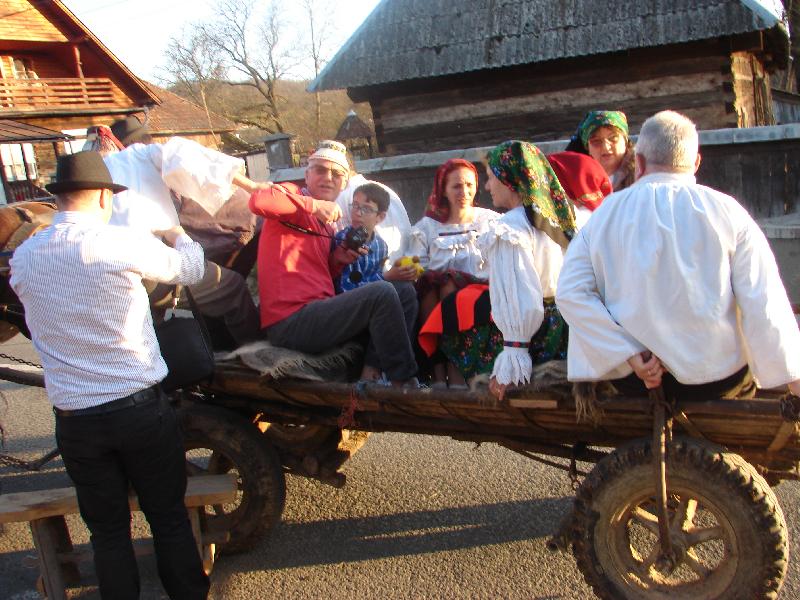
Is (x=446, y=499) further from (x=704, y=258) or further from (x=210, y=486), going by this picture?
(x=704, y=258)

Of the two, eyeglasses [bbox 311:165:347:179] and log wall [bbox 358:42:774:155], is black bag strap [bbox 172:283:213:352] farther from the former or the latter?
log wall [bbox 358:42:774:155]

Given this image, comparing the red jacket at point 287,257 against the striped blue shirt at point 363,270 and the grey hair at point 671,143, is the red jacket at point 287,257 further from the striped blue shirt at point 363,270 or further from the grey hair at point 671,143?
the grey hair at point 671,143

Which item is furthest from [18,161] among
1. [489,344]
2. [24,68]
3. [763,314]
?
[763,314]

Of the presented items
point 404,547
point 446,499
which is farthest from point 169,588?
point 446,499

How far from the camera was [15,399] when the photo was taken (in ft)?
20.2

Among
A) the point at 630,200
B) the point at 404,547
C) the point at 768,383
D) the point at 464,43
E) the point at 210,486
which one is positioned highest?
the point at 464,43

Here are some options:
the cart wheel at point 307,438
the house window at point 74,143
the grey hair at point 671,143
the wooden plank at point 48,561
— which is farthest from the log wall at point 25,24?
the grey hair at point 671,143

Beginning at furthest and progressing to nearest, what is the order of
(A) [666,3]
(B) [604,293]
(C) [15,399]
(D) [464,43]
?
1. (D) [464,43]
2. (A) [666,3]
3. (C) [15,399]
4. (B) [604,293]

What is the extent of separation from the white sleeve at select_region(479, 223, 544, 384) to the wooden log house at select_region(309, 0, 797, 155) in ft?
24.4

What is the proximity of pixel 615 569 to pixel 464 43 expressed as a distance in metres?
8.84

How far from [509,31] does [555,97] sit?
3.75ft

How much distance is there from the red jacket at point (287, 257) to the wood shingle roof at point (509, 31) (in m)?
7.00

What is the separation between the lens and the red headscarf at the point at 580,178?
10.8 feet

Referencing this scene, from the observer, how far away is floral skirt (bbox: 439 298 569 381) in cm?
282
